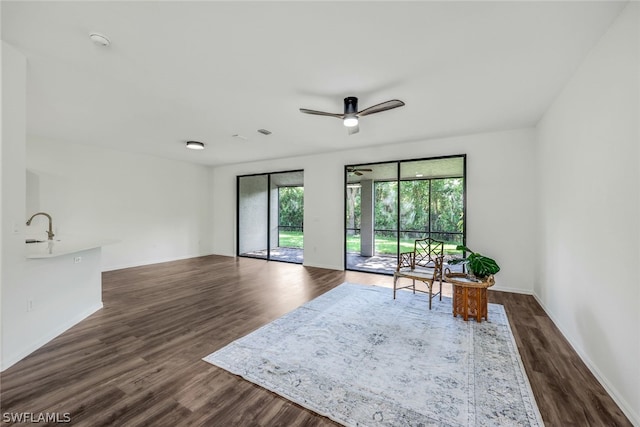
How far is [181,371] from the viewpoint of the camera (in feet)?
7.19

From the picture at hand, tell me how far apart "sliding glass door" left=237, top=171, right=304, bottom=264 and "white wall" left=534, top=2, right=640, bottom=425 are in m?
5.77

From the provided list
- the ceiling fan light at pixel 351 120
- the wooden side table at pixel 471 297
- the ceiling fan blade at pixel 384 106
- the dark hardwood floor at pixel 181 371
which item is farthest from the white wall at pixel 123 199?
the wooden side table at pixel 471 297

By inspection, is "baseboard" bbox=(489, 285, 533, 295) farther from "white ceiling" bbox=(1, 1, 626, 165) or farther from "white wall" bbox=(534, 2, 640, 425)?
"white ceiling" bbox=(1, 1, 626, 165)

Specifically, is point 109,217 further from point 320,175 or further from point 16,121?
point 320,175

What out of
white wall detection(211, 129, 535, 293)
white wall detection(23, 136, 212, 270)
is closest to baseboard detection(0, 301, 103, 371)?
white wall detection(23, 136, 212, 270)

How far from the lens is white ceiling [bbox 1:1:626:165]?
6.01 feet

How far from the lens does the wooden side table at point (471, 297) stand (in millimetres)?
3162

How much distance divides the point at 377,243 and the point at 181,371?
624cm

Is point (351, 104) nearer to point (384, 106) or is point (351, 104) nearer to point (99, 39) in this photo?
point (384, 106)

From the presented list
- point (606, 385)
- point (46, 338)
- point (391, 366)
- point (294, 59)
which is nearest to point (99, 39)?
point (294, 59)

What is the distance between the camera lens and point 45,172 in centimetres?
497

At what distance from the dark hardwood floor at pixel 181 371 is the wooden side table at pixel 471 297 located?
0.38m

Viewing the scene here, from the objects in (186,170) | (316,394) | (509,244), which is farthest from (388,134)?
(186,170)

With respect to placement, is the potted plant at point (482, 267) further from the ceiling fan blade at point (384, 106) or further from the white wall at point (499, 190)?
the ceiling fan blade at point (384, 106)
